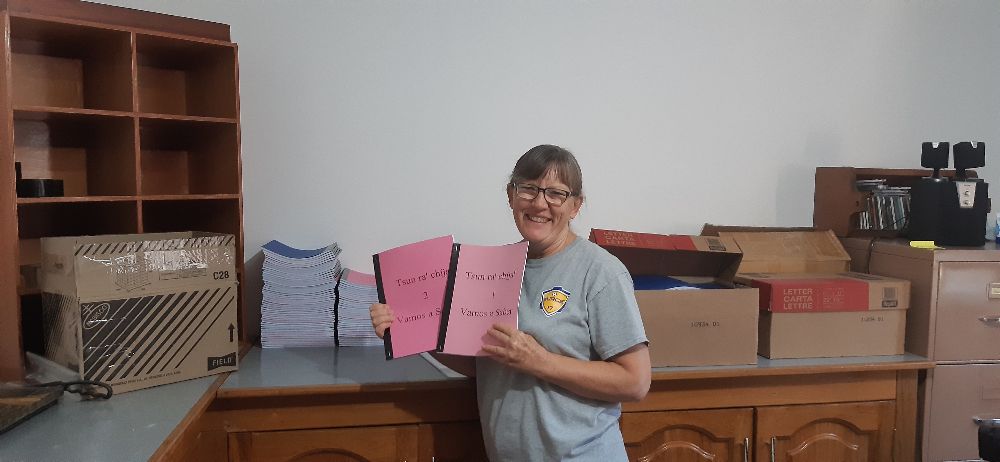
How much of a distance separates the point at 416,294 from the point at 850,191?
179cm

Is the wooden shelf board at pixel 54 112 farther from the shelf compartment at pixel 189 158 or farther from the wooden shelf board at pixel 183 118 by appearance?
the shelf compartment at pixel 189 158

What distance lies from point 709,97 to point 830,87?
510mm

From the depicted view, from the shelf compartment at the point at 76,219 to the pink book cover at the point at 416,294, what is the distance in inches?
32.6

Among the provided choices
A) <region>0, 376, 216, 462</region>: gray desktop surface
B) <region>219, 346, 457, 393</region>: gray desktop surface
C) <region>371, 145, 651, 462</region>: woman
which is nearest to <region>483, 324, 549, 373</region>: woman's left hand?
<region>371, 145, 651, 462</region>: woman

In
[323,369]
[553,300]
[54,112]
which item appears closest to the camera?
[553,300]

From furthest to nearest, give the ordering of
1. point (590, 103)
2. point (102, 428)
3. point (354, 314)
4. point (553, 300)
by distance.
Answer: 1. point (590, 103)
2. point (354, 314)
3. point (553, 300)
4. point (102, 428)

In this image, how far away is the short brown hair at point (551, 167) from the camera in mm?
1489

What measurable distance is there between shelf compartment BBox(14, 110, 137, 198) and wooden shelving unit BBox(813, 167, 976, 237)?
2.40m

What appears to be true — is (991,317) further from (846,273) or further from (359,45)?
(359,45)

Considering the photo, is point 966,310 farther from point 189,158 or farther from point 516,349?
point 189,158

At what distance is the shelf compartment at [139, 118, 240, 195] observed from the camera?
205 centimetres

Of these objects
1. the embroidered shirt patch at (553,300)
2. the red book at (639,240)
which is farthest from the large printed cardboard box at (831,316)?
the embroidered shirt patch at (553,300)

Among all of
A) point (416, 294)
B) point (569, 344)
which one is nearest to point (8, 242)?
point (416, 294)

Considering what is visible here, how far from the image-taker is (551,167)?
4.89ft
